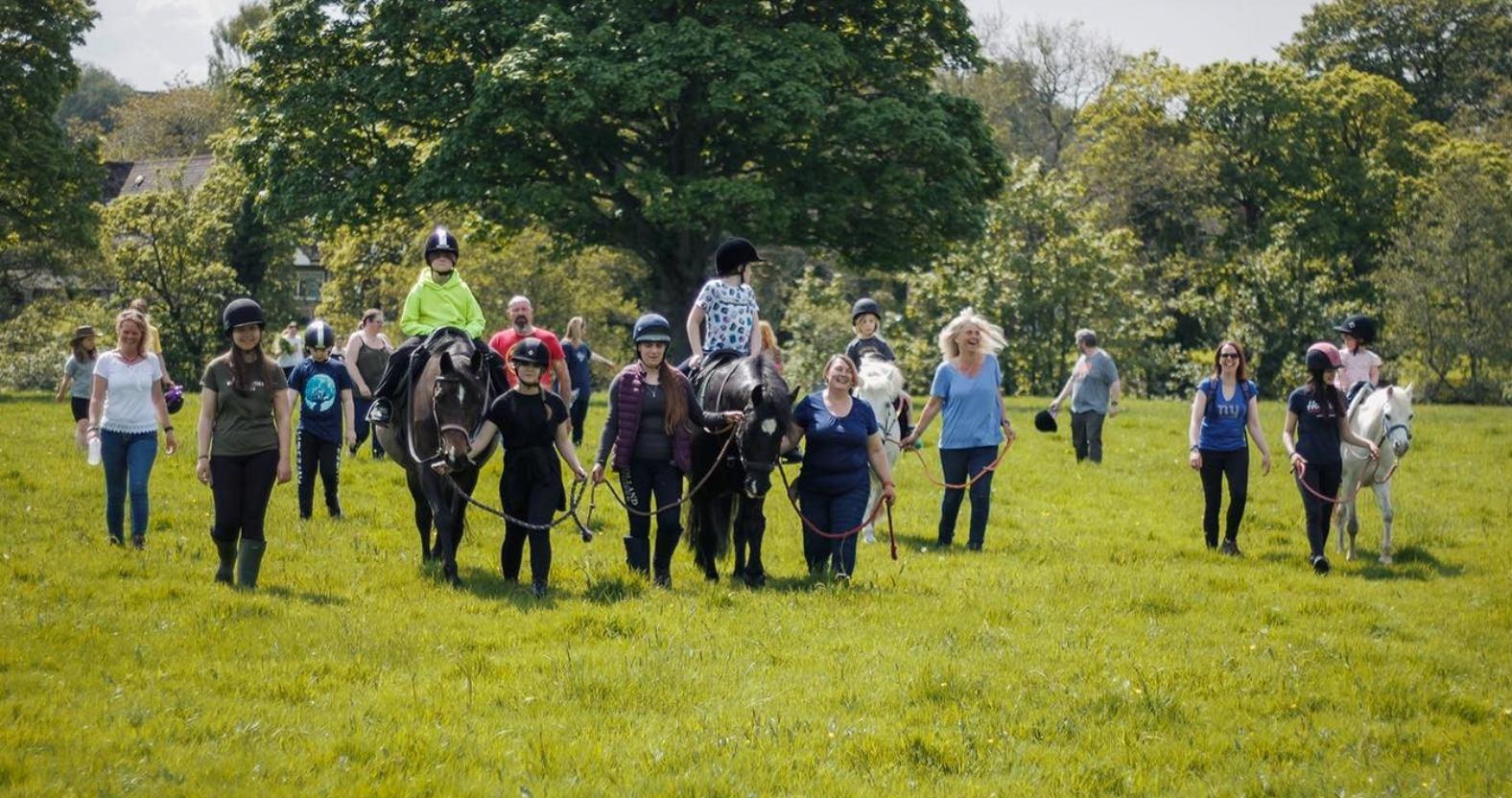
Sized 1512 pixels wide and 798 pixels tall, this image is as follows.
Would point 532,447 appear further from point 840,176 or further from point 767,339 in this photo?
point 840,176

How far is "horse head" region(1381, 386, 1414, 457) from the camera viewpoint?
48.0ft

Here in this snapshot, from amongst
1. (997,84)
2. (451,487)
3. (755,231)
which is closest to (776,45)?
(755,231)

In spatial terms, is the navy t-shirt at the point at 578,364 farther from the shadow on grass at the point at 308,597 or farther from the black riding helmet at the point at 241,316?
the black riding helmet at the point at 241,316

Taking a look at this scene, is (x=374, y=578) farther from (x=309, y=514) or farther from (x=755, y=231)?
(x=755, y=231)

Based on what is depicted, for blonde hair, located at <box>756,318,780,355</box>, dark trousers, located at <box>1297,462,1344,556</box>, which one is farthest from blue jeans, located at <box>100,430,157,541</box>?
dark trousers, located at <box>1297,462,1344,556</box>

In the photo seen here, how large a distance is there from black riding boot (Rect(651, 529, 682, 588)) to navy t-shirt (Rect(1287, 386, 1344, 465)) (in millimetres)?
6174

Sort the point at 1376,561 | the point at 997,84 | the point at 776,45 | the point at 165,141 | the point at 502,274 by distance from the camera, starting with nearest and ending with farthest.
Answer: the point at 1376,561, the point at 776,45, the point at 502,274, the point at 997,84, the point at 165,141

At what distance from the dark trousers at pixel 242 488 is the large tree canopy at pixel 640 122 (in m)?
18.2

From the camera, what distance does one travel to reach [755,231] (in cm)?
3069

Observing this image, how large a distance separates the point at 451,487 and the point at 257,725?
4583mm

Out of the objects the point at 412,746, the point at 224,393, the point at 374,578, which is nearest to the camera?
the point at 412,746

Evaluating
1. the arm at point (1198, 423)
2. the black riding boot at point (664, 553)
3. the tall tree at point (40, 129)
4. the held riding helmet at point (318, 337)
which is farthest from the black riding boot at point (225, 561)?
the tall tree at point (40, 129)

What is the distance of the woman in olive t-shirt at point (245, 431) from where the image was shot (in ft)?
35.5

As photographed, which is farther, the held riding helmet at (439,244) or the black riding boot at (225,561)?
the held riding helmet at (439,244)
